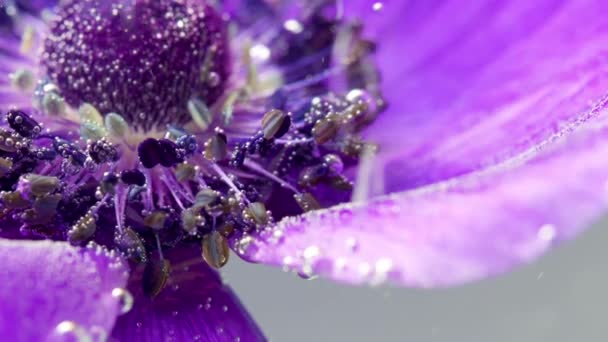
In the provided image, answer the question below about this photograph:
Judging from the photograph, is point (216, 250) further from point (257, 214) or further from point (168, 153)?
point (168, 153)

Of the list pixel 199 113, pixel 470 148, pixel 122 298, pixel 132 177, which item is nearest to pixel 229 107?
pixel 199 113

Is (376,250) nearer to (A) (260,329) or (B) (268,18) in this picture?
(A) (260,329)

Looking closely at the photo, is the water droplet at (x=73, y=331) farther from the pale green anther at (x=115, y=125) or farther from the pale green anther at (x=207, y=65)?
the pale green anther at (x=207, y=65)

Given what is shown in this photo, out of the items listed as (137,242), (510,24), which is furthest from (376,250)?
(510,24)

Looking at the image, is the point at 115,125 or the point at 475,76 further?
the point at 475,76

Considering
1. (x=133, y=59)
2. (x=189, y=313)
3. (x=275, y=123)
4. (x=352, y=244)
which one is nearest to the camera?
(x=352, y=244)

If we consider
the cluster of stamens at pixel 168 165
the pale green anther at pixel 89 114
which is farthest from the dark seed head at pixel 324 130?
the pale green anther at pixel 89 114
